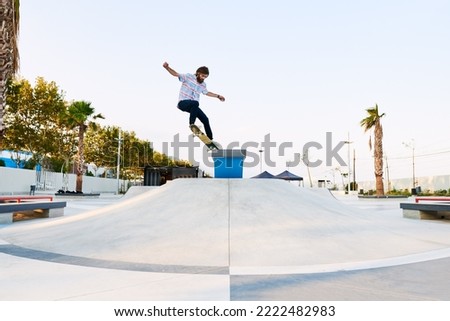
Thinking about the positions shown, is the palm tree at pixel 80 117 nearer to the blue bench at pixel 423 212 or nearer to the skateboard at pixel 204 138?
the skateboard at pixel 204 138

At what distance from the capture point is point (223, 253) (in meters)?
5.29

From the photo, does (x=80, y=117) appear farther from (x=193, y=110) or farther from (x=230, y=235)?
(x=230, y=235)

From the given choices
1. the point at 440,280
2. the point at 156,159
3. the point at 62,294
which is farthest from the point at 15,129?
the point at 156,159

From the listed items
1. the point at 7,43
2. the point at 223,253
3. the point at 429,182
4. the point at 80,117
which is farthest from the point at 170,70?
the point at 429,182

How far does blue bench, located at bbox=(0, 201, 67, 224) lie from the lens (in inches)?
390

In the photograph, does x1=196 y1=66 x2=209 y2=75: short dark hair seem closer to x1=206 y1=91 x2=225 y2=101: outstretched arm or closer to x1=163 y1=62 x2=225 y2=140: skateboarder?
x1=163 y1=62 x2=225 y2=140: skateboarder

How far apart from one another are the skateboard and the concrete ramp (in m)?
2.18

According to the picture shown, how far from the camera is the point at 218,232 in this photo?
20.5ft

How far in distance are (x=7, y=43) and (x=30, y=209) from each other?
5.23 metres

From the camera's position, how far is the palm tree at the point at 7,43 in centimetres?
870

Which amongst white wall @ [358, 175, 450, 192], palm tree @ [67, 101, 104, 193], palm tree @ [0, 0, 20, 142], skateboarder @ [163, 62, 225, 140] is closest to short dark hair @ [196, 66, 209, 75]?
skateboarder @ [163, 62, 225, 140]

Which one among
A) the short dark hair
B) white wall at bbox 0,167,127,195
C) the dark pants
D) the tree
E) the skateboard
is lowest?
white wall at bbox 0,167,127,195

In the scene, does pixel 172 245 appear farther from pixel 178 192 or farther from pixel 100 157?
pixel 100 157
